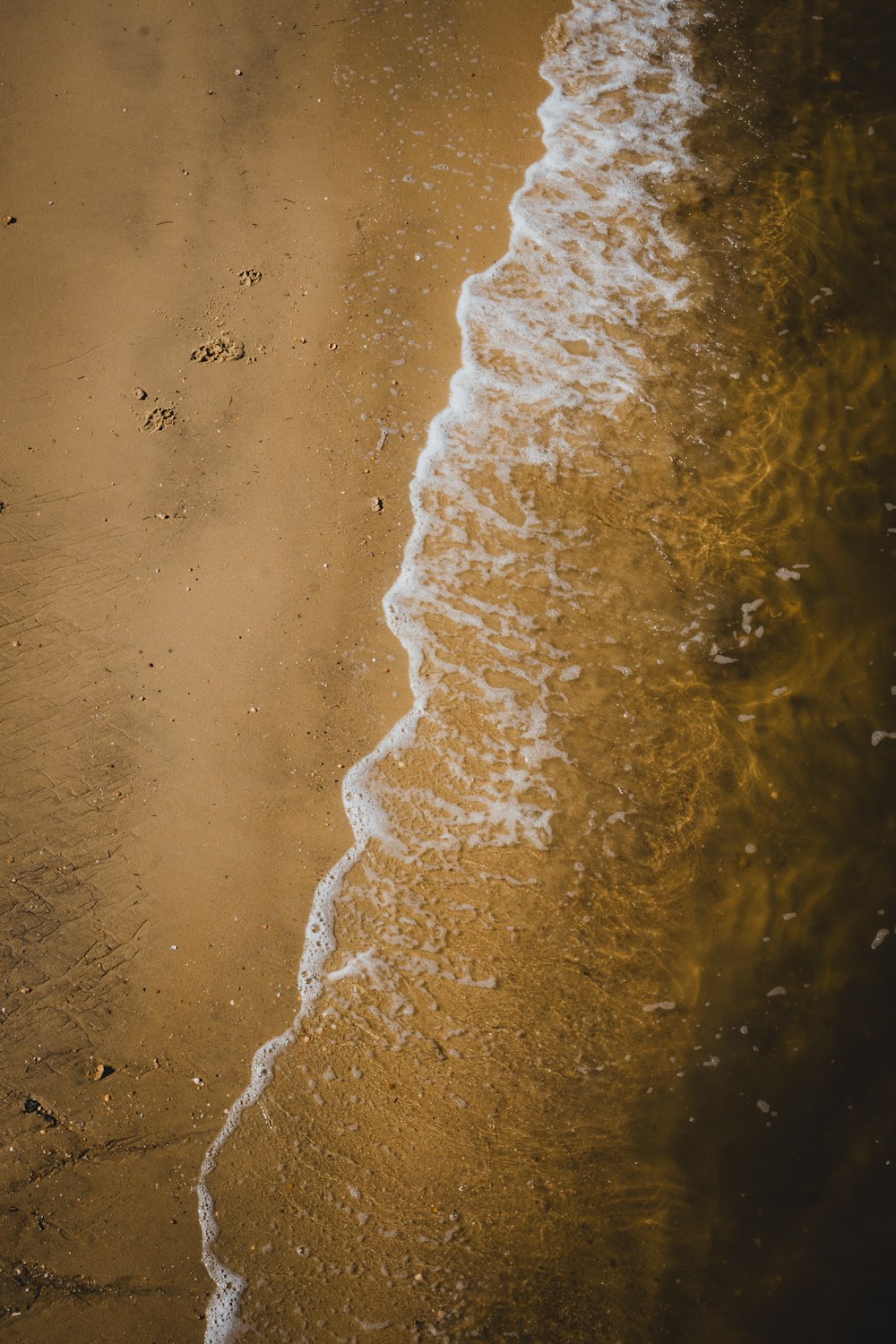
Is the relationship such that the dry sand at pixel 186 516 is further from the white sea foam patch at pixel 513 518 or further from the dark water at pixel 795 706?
the dark water at pixel 795 706

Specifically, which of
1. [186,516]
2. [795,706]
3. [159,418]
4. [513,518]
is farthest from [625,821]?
[159,418]

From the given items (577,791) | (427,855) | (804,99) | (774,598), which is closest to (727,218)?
(804,99)

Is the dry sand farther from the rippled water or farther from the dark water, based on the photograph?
the dark water

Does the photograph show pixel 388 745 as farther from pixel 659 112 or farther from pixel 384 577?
pixel 659 112

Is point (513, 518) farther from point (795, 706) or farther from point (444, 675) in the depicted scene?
point (795, 706)

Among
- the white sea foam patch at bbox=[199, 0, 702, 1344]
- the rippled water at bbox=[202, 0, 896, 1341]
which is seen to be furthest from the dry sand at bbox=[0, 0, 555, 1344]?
the rippled water at bbox=[202, 0, 896, 1341]
